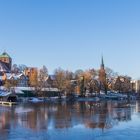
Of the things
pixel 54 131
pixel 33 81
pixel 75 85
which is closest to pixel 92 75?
pixel 75 85

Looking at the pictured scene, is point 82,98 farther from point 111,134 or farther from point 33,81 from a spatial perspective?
point 111,134

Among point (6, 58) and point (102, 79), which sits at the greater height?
point (6, 58)

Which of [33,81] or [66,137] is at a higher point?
[33,81]

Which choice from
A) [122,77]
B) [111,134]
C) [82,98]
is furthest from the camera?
[122,77]

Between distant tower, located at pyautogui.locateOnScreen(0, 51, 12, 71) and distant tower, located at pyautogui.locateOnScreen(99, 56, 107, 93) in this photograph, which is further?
distant tower, located at pyautogui.locateOnScreen(0, 51, 12, 71)

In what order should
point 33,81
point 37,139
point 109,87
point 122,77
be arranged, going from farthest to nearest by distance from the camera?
1. point 122,77
2. point 109,87
3. point 33,81
4. point 37,139

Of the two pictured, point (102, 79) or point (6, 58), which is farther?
point (6, 58)

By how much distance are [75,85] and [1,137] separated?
95.8 metres

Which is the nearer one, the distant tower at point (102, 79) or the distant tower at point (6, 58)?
the distant tower at point (102, 79)

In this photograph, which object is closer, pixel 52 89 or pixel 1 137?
pixel 1 137

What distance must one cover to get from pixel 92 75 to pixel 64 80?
1653 centimetres

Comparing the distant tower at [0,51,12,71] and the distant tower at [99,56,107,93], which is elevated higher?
the distant tower at [0,51,12,71]

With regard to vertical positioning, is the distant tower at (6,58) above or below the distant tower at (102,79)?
above

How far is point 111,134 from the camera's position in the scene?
37.0 metres
